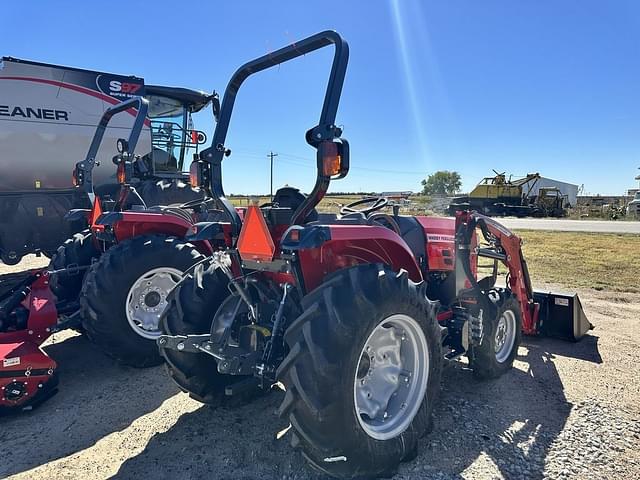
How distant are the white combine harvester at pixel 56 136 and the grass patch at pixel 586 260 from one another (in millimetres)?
7209

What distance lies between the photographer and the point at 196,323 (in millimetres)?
2980

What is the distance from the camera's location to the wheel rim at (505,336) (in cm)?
396

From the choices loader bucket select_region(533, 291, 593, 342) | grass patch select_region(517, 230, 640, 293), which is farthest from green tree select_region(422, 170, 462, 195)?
loader bucket select_region(533, 291, 593, 342)

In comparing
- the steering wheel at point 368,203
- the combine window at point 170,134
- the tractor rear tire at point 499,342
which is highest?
the combine window at point 170,134

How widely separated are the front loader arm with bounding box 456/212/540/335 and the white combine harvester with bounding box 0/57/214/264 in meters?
5.50

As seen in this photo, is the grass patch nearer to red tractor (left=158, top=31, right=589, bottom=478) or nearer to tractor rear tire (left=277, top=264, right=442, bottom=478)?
red tractor (left=158, top=31, right=589, bottom=478)

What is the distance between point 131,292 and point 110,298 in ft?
0.69

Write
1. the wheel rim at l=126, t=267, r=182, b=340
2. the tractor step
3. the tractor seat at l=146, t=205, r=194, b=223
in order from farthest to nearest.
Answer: the tractor seat at l=146, t=205, r=194, b=223
the wheel rim at l=126, t=267, r=182, b=340
the tractor step

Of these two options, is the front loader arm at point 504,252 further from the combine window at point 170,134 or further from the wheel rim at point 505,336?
the combine window at point 170,134

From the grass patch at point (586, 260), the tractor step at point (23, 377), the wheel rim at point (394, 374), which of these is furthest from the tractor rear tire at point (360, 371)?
the grass patch at point (586, 260)

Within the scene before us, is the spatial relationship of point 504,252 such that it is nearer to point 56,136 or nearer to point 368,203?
point 368,203

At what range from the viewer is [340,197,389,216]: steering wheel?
3.57 m

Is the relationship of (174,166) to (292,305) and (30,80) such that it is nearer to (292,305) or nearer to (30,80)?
(30,80)

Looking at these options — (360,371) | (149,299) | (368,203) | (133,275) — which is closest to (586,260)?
(368,203)
